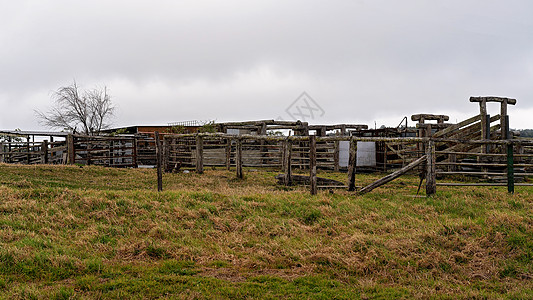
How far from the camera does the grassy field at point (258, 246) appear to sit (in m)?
4.46

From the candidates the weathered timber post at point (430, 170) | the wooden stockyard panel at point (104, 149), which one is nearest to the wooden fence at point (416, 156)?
the weathered timber post at point (430, 170)

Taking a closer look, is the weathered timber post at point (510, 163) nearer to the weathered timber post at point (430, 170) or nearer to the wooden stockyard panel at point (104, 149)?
the weathered timber post at point (430, 170)

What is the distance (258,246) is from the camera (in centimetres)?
589

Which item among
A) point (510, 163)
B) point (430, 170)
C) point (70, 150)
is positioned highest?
point (70, 150)

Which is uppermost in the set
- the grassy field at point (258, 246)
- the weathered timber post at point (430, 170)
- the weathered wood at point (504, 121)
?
the weathered wood at point (504, 121)

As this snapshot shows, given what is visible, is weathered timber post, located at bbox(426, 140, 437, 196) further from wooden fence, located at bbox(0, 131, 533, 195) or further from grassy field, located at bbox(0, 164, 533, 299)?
grassy field, located at bbox(0, 164, 533, 299)

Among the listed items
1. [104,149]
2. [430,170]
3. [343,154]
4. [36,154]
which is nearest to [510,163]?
[430,170]

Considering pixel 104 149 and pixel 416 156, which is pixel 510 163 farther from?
pixel 104 149

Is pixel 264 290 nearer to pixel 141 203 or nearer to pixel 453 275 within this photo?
pixel 453 275

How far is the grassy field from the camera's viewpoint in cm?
446

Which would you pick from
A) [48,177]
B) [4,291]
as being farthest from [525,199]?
[48,177]

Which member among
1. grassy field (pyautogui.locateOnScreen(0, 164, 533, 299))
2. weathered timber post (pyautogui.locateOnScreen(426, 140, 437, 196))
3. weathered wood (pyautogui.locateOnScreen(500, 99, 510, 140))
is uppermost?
weathered wood (pyautogui.locateOnScreen(500, 99, 510, 140))

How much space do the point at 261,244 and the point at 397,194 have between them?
478 cm

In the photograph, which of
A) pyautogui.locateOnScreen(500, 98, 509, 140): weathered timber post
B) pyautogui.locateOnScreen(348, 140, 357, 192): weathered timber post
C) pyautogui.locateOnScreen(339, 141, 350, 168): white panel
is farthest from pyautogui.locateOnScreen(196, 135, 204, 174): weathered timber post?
pyautogui.locateOnScreen(500, 98, 509, 140): weathered timber post
